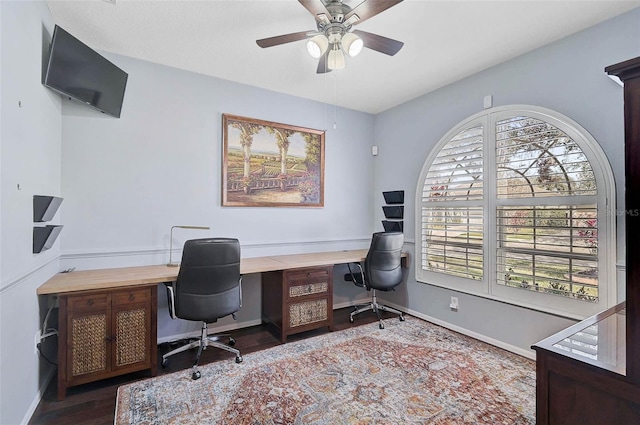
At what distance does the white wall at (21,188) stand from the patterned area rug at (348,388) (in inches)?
22.8

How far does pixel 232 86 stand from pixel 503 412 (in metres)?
3.70

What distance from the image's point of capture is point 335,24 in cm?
194

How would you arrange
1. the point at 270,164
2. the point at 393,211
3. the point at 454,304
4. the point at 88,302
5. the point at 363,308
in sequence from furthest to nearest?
the point at 393,211
the point at 363,308
the point at 270,164
the point at 454,304
the point at 88,302

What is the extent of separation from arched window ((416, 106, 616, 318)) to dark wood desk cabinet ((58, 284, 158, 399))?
9.54 feet

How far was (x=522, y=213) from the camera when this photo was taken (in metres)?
2.65

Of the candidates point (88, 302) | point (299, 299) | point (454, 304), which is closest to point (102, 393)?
point (88, 302)

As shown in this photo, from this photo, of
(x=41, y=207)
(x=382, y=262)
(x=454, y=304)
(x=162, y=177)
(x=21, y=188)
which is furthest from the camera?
(x=382, y=262)

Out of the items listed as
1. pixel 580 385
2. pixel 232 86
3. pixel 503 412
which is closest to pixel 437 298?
pixel 503 412

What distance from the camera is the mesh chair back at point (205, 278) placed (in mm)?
2275

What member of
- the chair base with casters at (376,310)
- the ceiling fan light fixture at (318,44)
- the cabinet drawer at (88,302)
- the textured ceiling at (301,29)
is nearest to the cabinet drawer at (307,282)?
the chair base with casters at (376,310)

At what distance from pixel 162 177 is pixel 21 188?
1.24 meters

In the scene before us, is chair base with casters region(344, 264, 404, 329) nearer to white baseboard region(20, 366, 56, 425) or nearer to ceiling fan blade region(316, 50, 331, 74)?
ceiling fan blade region(316, 50, 331, 74)

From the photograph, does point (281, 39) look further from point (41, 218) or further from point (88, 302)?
point (88, 302)

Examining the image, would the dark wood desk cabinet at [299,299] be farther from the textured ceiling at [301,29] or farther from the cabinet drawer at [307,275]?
the textured ceiling at [301,29]
